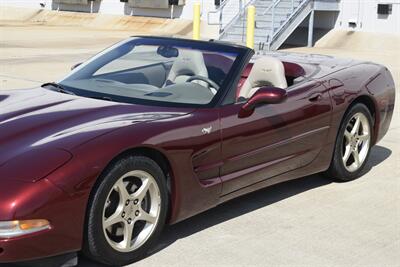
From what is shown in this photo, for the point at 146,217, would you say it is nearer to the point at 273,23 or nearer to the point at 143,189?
the point at 143,189

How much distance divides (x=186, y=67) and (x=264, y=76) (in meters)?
0.70

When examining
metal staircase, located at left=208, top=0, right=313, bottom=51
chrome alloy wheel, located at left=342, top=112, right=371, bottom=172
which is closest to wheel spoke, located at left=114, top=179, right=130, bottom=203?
chrome alloy wheel, located at left=342, top=112, right=371, bottom=172

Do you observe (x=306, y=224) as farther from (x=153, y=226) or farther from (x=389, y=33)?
(x=389, y=33)

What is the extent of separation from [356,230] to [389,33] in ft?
62.2

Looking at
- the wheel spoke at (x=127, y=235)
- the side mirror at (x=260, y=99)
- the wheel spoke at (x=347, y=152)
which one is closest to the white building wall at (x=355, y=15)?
the wheel spoke at (x=347, y=152)

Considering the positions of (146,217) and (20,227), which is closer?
(20,227)

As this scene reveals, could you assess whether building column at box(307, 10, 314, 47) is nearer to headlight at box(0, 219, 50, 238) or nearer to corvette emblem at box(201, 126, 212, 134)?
corvette emblem at box(201, 126, 212, 134)

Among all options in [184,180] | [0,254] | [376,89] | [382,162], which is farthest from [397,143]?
[0,254]

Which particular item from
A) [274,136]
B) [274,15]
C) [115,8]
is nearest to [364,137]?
[274,136]

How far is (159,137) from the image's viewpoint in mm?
3834

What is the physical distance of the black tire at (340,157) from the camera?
18.1 feet

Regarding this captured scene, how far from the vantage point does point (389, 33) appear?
2228cm

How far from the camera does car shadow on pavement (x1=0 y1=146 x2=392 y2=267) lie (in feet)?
14.1

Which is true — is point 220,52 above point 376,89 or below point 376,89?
above
